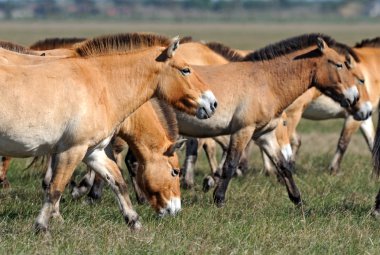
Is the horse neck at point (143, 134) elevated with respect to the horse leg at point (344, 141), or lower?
elevated

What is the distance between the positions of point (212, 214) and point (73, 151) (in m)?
2.00

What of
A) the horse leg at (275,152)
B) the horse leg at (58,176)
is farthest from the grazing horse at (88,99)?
the horse leg at (275,152)

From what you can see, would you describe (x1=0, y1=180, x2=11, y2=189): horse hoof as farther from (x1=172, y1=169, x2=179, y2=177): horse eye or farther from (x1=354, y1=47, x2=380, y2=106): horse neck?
(x1=354, y1=47, x2=380, y2=106): horse neck

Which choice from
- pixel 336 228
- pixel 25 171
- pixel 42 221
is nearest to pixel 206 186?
pixel 25 171

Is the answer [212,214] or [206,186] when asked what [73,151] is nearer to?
[212,214]

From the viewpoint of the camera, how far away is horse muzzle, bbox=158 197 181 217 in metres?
10.3

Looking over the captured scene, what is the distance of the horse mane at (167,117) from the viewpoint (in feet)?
34.6

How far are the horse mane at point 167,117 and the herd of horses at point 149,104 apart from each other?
13 mm

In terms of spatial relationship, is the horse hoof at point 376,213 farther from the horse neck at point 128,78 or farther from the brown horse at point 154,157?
the horse neck at point 128,78

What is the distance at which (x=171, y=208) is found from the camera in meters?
10.3

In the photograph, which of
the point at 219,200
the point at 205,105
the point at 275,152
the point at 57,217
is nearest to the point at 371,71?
the point at 275,152

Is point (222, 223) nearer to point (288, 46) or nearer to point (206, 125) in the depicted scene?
point (206, 125)

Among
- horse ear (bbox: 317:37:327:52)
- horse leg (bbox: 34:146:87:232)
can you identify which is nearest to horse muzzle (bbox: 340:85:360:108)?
horse ear (bbox: 317:37:327:52)

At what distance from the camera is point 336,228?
988cm
